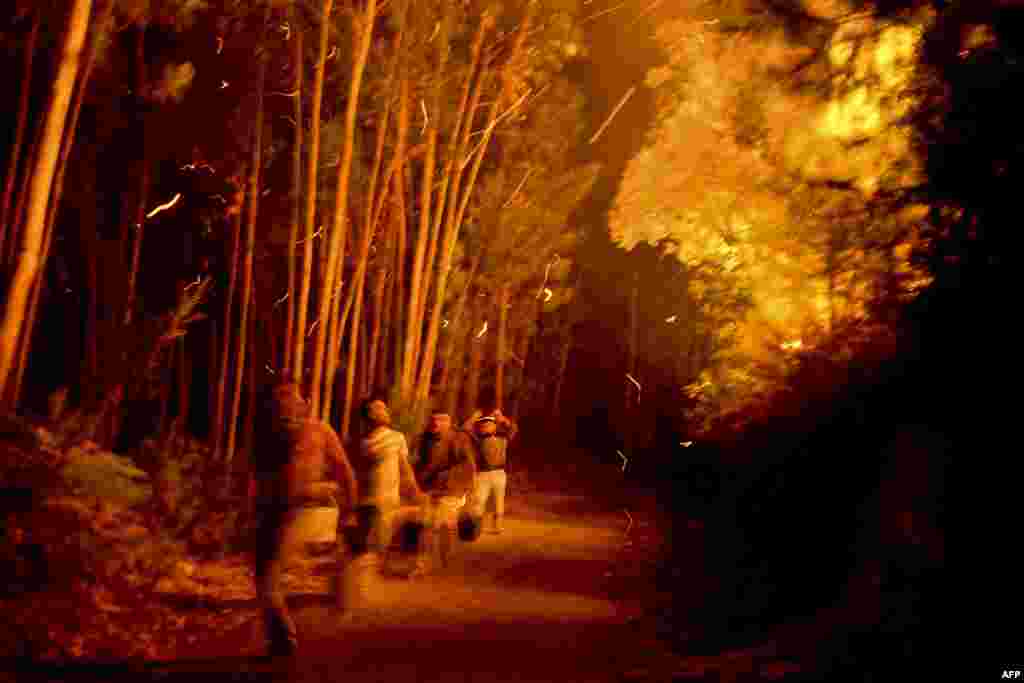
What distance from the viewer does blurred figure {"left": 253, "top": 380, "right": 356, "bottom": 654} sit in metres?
7.83

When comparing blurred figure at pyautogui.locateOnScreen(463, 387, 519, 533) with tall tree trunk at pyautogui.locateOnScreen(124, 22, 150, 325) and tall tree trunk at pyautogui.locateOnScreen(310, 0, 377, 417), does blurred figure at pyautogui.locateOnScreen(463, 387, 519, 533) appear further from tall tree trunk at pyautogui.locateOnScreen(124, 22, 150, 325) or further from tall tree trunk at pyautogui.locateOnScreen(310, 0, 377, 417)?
tall tree trunk at pyautogui.locateOnScreen(124, 22, 150, 325)

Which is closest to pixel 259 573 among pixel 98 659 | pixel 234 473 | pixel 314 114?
pixel 98 659

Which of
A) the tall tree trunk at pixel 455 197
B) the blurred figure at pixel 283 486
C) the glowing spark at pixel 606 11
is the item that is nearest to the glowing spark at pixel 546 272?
the tall tree trunk at pixel 455 197

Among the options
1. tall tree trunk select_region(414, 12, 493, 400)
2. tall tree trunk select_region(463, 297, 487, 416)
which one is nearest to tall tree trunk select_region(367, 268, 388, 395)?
tall tree trunk select_region(414, 12, 493, 400)

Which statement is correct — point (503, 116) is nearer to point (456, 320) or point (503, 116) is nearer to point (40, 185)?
point (456, 320)

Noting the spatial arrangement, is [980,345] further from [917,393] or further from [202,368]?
[202,368]

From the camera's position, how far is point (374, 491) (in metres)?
10.3

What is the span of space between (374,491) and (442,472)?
267 centimetres

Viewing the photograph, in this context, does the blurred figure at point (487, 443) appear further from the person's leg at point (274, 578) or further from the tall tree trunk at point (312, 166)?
the person's leg at point (274, 578)

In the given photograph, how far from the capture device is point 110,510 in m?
9.67

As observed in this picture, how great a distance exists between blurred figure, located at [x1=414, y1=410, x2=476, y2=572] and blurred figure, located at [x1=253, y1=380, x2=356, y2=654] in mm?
4484

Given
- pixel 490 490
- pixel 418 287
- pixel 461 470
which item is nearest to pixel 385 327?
pixel 418 287

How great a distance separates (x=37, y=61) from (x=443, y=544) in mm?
8612

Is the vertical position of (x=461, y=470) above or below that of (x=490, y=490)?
above
